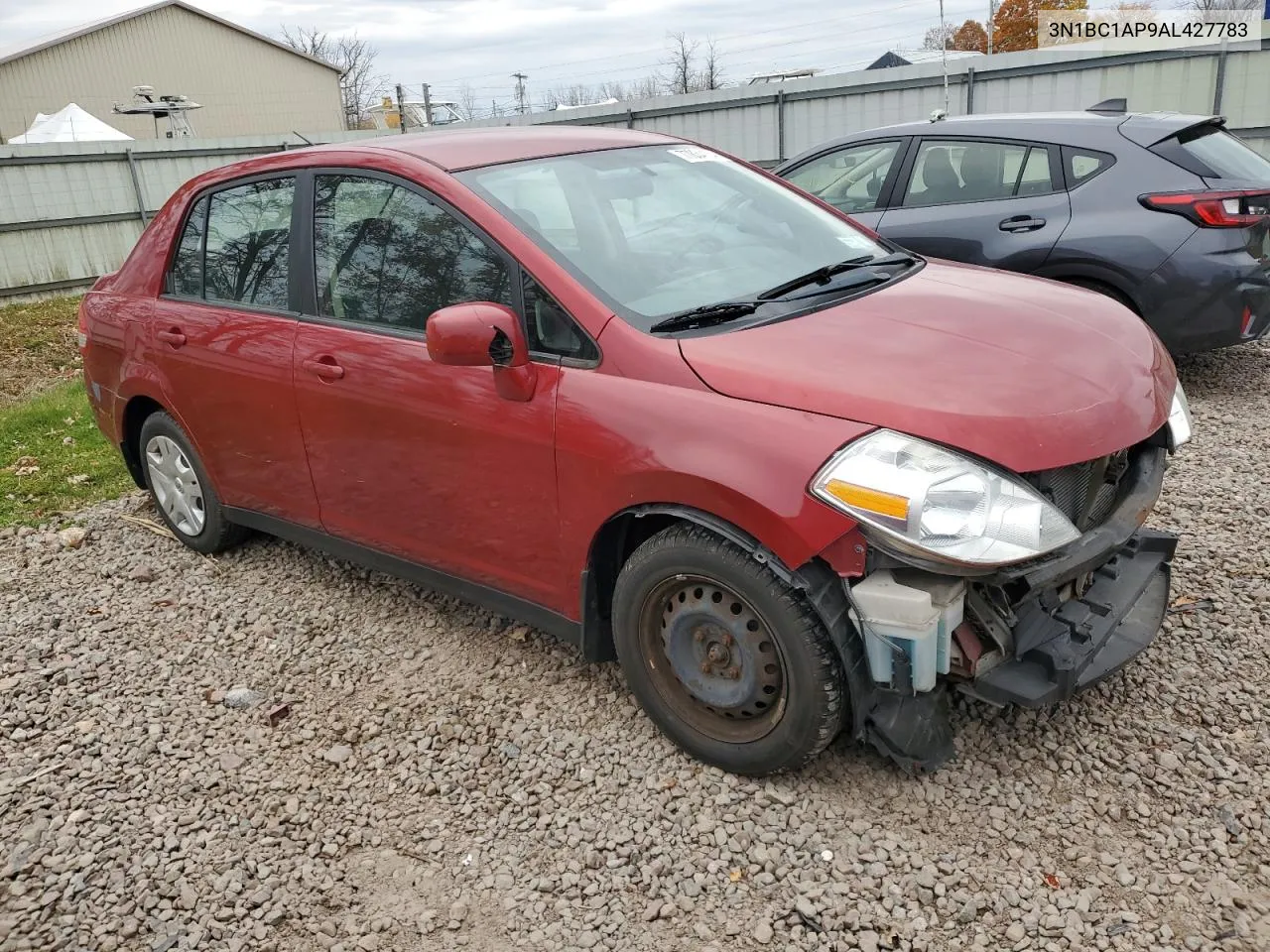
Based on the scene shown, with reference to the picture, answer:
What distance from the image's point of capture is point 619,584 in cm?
296

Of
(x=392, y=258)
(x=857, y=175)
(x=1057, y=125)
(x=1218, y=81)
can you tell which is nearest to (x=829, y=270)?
(x=392, y=258)

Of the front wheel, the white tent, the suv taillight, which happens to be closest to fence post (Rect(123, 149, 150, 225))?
the white tent

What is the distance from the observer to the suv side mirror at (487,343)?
2.87 m

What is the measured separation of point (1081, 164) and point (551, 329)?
437 cm

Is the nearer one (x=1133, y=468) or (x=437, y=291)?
(x=1133, y=468)

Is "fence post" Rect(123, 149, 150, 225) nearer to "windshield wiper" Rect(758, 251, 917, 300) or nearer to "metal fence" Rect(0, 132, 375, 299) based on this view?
"metal fence" Rect(0, 132, 375, 299)

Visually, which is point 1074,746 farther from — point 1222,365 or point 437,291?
point 1222,365

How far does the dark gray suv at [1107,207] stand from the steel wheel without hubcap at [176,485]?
449cm

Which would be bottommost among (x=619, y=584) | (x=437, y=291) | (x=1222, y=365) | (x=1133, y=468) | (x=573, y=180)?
(x=1222, y=365)

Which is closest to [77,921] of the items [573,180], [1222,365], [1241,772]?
[573,180]

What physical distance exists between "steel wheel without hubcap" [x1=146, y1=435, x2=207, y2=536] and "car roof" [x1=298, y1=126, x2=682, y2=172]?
166 cm

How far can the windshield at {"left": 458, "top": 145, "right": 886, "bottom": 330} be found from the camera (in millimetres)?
3080

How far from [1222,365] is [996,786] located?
4.99 metres

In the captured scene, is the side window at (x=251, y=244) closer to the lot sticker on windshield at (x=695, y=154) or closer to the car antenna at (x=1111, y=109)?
the lot sticker on windshield at (x=695, y=154)
